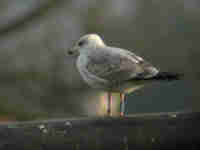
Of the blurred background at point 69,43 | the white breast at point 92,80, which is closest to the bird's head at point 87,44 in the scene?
the white breast at point 92,80

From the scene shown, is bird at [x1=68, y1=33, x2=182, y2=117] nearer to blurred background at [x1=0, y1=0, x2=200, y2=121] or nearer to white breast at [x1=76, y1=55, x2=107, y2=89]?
white breast at [x1=76, y1=55, x2=107, y2=89]

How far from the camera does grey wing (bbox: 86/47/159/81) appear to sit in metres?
4.13

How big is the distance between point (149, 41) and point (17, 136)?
5.79 meters

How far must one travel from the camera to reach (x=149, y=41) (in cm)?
790

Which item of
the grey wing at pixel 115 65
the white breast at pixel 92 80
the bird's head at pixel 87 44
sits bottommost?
the white breast at pixel 92 80

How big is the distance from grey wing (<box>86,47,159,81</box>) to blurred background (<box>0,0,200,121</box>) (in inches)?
91.6

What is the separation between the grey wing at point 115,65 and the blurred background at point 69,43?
233 centimetres

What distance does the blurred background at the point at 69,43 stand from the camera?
714 cm

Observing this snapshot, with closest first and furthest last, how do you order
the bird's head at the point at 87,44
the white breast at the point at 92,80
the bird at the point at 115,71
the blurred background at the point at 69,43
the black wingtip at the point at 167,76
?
1. the black wingtip at the point at 167,76
2. the bird at the point at 115,71
3. the white breast at the point at 92,80
4. the bird's head at the point at 87,44
5. the blurred background at the point at 69,43

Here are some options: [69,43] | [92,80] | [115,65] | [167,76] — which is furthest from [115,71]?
[69,43]

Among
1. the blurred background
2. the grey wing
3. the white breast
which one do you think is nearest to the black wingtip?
the grey wing

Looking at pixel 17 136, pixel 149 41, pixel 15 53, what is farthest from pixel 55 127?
pixel 149 41

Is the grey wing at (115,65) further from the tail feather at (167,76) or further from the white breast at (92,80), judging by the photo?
the tail feather at (167,76)

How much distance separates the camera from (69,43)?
7.72m
